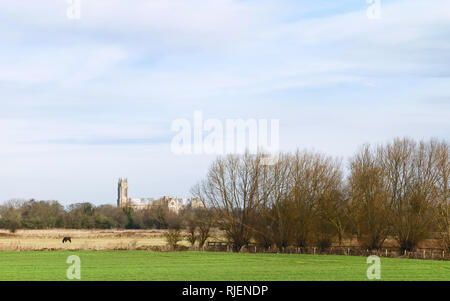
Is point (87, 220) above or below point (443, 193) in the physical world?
below

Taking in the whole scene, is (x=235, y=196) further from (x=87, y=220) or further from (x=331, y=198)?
(x=87, y=220)

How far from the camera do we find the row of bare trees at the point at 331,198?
57938 mm

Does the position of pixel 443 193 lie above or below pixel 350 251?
above

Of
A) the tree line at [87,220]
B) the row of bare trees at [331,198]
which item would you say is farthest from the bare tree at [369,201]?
the tree line at [87,220]

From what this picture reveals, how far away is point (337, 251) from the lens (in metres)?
56.8

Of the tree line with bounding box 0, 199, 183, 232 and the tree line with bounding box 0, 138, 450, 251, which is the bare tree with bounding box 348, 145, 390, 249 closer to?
the tree line with bounding box 0, 138, 450, 251

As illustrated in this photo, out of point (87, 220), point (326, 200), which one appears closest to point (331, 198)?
point (326, 200)

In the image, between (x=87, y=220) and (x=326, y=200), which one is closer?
(x=326, y=200)

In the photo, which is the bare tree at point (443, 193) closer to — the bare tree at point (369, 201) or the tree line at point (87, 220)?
the bare tree at point (369, 201)

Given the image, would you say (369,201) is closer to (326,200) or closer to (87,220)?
(326,200)

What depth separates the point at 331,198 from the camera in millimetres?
61531

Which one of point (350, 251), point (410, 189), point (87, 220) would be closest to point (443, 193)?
point (410, 189)
